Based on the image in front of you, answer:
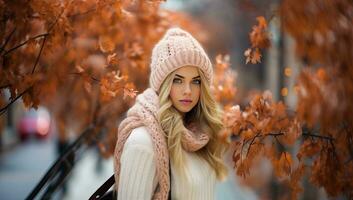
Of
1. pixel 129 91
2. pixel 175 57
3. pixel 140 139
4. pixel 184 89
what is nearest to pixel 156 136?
pixel 140 139

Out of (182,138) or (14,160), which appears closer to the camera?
(182,138)

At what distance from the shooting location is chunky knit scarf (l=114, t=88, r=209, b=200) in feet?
12.2

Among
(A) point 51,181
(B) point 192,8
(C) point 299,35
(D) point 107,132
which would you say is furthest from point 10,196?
(B) point 192,8

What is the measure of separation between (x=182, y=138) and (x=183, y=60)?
1.71 feet

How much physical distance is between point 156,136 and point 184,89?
45cm

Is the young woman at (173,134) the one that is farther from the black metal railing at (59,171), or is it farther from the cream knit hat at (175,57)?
the black metal railing at (59,171)

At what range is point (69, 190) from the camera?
42.5ft

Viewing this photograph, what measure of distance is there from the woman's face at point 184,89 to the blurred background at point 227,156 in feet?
2.24

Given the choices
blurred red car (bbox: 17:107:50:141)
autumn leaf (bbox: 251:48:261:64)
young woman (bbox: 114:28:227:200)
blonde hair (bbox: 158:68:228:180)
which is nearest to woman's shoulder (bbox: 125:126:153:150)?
young woman (bbox: 114:28:227:200)

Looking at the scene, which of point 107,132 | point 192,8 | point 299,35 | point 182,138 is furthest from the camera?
point 192,8

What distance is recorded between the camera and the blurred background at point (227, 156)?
33.6ft

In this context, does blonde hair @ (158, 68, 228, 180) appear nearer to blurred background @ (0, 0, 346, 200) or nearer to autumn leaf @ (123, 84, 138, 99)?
autumn leaf @ (123, 84, 138, 99)

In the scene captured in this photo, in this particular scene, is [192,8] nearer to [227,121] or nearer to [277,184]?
[277,184]

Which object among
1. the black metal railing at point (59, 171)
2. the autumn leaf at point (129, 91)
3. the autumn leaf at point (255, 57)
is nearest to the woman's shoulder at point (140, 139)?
the autumn leaf at point (129, 91)
